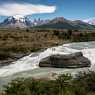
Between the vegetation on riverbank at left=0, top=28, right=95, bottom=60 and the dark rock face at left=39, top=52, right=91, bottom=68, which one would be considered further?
the vegetation on riverbank at left=0, top=28, right=95, bottom=60

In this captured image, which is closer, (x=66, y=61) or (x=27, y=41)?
(x=66, y=61)

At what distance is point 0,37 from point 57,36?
2543 cm

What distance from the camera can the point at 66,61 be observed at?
155ft

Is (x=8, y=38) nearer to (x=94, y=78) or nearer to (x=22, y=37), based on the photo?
(x=22, y=37)

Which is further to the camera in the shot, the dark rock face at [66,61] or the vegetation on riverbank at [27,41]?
the vegetation on riverbank at [27,41]

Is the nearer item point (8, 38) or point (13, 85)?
point (13, 85)

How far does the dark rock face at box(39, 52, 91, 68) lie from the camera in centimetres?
4572

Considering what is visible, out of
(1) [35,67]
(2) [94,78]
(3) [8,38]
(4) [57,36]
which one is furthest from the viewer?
(4) [57,36]

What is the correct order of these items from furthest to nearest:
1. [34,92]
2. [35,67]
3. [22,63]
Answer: [22,63] < [35,67] < [34,92]

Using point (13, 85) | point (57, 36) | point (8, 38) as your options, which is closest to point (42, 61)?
point (13, 85)

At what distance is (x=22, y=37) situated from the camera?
9750 centimetres

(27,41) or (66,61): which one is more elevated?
(66,61)

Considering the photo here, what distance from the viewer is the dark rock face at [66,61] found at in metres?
45.7

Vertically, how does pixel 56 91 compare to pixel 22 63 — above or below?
above
